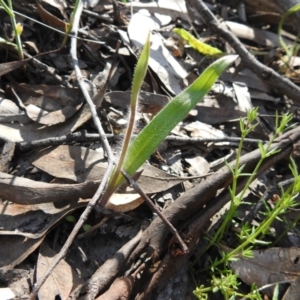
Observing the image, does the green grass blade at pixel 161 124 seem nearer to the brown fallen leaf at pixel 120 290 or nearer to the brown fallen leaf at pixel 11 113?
the brown fallen leaf at pixel 120 290

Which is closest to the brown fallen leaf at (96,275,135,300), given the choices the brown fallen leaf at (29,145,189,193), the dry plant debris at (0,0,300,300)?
the dry plant debris at (0,0,300,300)

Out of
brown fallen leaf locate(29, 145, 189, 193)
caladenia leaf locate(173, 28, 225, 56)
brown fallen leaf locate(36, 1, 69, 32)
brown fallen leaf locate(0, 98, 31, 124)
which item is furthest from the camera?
caladenia leaf locate(173, 28, 225, 56)

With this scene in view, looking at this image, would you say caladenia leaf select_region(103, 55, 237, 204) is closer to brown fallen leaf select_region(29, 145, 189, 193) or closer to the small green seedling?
the small green seedling

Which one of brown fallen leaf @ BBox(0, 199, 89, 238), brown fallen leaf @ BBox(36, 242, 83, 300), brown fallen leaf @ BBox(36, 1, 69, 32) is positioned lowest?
brown fallen leaf @ BBox(36, 242, 83, 300)

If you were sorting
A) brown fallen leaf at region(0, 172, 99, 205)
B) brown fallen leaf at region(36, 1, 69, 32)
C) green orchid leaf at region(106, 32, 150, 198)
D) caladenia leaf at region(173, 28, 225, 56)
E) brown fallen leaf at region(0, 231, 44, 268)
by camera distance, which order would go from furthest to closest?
caladenia leaf at region(173, 28, 225, 56), brown fallen leaf at region(36, 1, 69, 32), brown fallen leaf at region(0, 172, 99, 205), brown fallen leaf at region(0, 231, 44, 268), green orchid leaf at region(106, 32, 150, 198)

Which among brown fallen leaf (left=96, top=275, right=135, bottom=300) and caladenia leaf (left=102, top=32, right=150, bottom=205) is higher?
caladenia leaf (left=102, top=32, right=150, bottom=205)

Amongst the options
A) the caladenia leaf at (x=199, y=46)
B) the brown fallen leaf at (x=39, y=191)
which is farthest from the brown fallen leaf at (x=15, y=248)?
the caladenia leaf at (x=199, y=46)

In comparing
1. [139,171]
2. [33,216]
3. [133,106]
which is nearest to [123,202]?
[139,171]

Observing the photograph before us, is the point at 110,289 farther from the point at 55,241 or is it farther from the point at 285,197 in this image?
the point at 285,197

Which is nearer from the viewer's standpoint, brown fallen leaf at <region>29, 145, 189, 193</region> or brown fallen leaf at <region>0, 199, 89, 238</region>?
brown fallen leaf at <region>0, 199, 89, 238</region>
